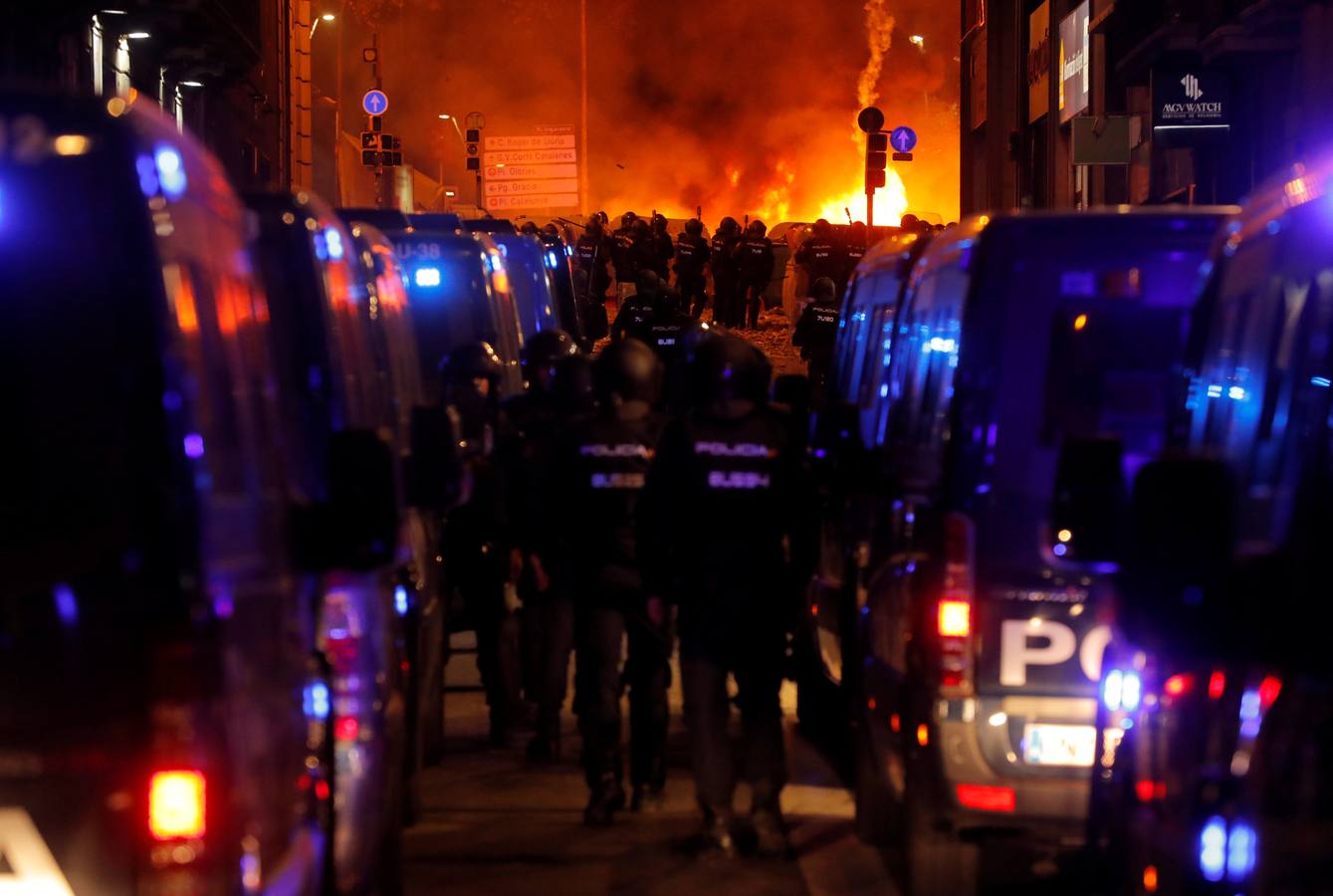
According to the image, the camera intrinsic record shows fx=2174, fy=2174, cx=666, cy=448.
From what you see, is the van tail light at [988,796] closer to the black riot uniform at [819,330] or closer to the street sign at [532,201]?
the black riot uniform at [819,330]

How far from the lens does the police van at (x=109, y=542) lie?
3.22m

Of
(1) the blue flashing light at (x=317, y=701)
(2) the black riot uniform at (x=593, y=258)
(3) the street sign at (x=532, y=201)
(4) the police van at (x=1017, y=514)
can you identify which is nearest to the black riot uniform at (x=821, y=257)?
(2) the black riot uniform at (x=593, y=258)

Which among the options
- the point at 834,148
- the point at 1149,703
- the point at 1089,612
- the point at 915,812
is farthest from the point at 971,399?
the point at 834,148

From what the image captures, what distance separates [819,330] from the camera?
61.8ft

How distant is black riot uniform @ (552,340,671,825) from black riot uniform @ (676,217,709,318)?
2347 cm

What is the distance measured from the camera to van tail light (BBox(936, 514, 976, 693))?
6215mm

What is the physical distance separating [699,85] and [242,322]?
2631 inches

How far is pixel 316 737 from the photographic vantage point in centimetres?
463

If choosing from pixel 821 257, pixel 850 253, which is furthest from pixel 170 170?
pixel 850 253

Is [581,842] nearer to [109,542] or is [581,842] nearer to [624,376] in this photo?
[624,376]

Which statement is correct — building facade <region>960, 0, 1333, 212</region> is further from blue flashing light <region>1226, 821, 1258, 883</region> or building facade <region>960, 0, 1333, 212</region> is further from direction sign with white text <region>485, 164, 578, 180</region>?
blue flashing light <region>1226, 821, 1258, 883</region>

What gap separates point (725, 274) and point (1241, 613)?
90.6ft

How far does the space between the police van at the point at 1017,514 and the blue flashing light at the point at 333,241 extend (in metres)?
1.84

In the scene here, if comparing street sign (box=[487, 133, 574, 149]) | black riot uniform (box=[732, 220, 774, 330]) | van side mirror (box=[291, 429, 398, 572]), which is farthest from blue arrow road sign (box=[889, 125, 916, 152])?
van side mirror (box=[291, 429, 398, 572])
